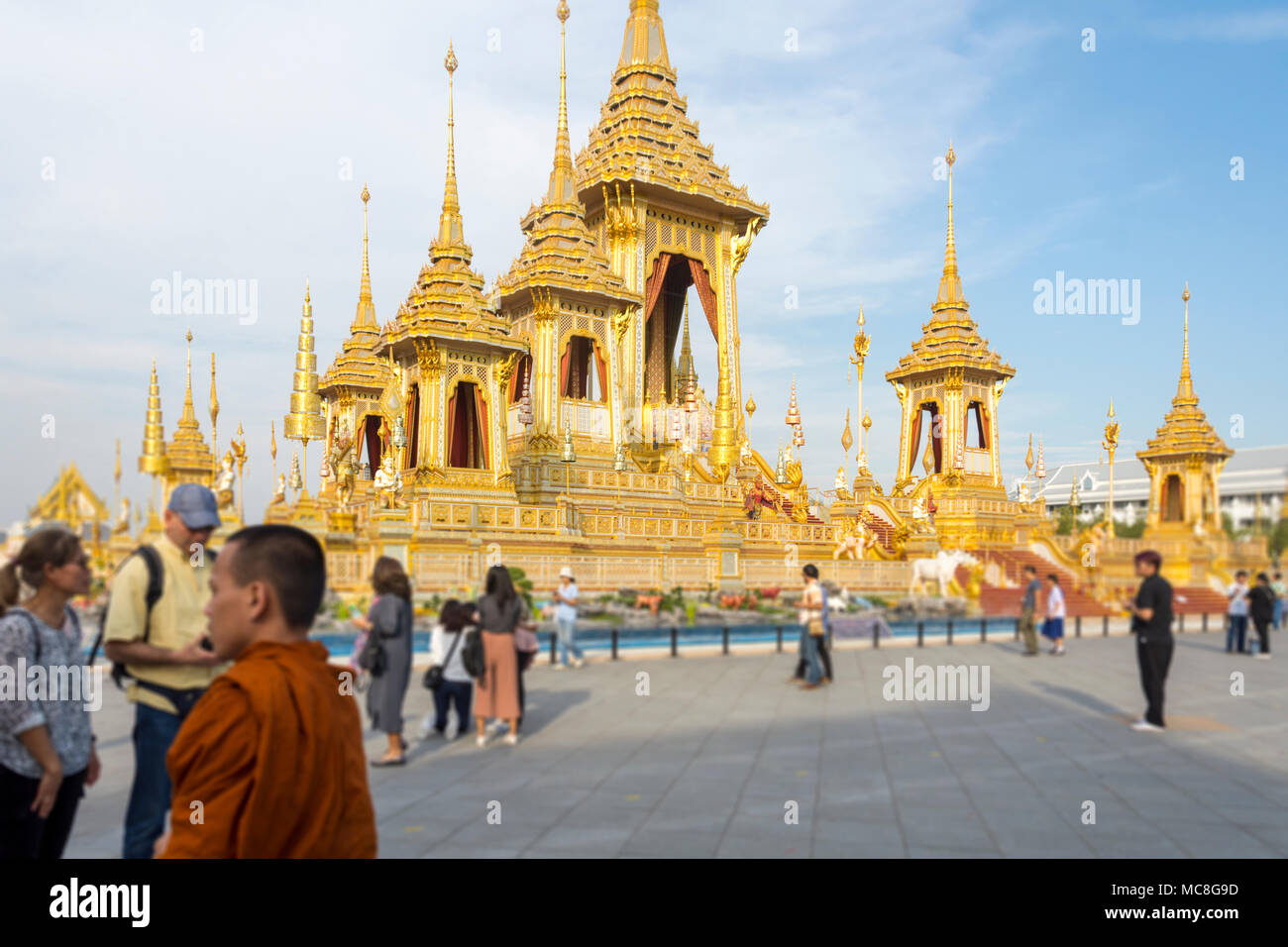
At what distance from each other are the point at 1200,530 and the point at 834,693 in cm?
692

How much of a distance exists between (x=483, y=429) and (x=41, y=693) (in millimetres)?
21204

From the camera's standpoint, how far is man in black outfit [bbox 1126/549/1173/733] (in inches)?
332

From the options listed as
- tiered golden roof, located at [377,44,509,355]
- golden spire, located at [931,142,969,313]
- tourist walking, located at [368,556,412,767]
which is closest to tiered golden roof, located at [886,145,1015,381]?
golden spire, located at [931,142,969,313]

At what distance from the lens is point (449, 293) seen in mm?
24969

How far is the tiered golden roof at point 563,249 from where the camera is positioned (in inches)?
1184

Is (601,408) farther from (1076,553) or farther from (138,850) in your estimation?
(138,850)

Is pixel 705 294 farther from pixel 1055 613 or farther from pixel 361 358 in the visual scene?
pixel 1055 613

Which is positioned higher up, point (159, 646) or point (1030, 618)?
point (159, 646)

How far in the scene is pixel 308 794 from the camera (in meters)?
2.30

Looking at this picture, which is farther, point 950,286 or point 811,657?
point 950,286

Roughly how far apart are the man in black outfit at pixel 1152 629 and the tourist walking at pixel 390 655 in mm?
6843

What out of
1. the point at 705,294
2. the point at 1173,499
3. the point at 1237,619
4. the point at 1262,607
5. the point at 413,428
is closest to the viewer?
the point at 1173,499

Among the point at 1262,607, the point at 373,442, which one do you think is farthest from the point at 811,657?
the point at 373,442
